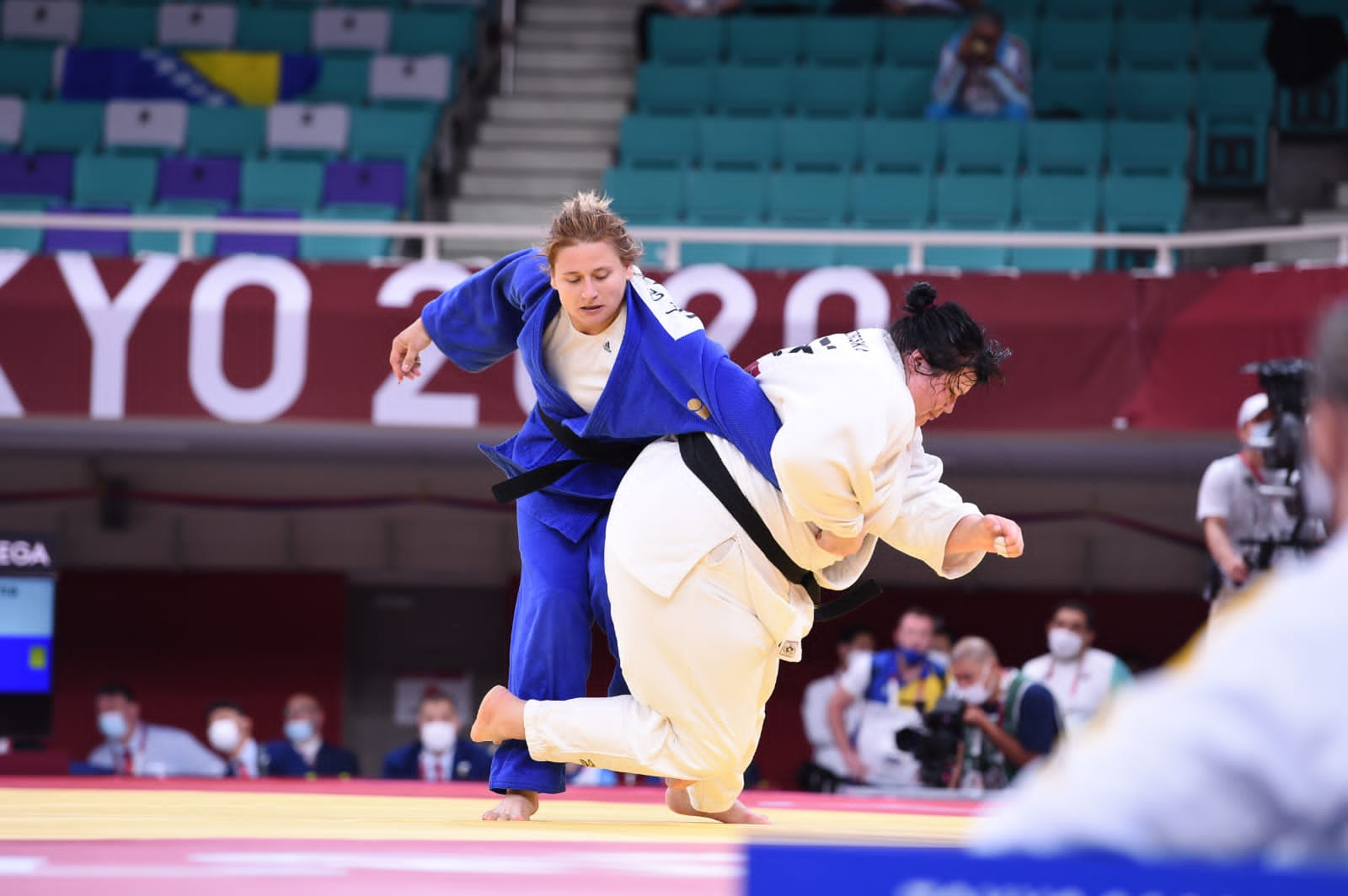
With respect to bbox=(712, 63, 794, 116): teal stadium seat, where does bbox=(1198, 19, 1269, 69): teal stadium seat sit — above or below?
above

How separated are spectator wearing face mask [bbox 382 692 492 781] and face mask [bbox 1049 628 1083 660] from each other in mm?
2467

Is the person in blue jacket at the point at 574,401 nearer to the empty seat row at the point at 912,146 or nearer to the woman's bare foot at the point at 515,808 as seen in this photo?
the woman's bare foot at the point at 515,808

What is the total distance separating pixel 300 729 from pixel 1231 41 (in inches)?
276

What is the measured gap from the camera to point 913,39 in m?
10.7

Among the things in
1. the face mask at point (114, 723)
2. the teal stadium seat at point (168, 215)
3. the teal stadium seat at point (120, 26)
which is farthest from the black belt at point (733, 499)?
the teal stadium seat at point (120, 26)

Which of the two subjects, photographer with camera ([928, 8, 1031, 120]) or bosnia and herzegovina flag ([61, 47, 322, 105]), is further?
bosnia and herzegovina flag ([61, 47, 322, 105])

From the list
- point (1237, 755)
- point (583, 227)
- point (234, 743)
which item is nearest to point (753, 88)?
point (234, 743)

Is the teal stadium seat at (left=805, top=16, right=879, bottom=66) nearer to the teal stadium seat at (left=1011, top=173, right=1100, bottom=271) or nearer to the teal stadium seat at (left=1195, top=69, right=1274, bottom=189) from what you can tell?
the teal stadium seat at (left=1011, top=173, right=1100, bottom=271)

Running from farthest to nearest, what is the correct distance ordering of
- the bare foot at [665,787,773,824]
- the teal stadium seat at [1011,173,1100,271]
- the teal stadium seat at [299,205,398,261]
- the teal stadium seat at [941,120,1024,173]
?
the teal stadium seat at [941,120,1024,173]
the teal stadium seat at [1011,173,1100,271]
the teal stadium seat at [299,205,398,261]
the bare foot at [665,787,773,824]

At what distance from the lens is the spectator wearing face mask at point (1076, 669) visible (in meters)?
7.17

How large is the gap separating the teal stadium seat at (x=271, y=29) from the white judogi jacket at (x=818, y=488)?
859cm

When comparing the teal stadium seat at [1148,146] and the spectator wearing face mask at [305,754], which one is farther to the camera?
the teal stadium seat at [1148,146]

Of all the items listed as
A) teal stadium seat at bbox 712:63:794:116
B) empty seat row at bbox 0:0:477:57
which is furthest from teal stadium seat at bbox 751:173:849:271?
empty seat row at bbox 0:0:477:57

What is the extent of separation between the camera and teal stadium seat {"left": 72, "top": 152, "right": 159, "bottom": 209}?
9.59 metres
